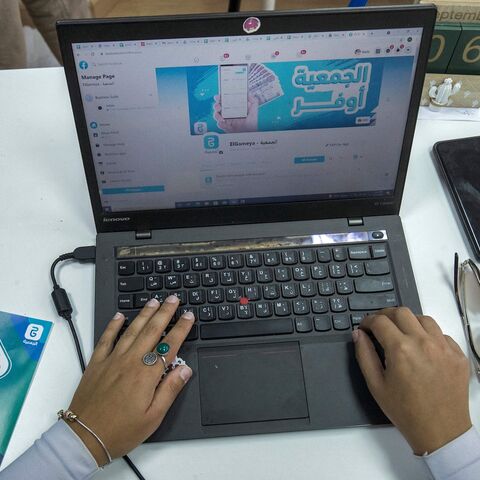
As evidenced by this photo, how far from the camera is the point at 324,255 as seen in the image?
0.75 metres

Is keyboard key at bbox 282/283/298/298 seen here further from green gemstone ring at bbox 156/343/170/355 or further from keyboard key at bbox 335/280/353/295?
green gemstone ring at bbox 156/343/170/355

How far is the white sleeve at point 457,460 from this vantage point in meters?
0.58

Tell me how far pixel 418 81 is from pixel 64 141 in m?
0.61

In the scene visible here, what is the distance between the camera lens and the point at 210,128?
69cm

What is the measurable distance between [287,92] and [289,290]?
26 centimetres

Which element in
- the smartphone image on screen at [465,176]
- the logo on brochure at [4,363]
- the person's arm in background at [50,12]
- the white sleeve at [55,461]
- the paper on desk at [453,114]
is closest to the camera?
the white sleeve at [55,461]

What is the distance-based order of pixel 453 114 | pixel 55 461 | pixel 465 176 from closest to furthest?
1. pixel 55 461
2. pixel 465 176
3. pixel 453 114

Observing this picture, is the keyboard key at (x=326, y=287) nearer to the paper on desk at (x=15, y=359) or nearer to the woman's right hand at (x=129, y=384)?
the woman's right hand at (x=129, y=384)

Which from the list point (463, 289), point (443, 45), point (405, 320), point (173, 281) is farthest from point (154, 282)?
point (443, 45)

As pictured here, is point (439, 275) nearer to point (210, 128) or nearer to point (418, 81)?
point (418, 81)

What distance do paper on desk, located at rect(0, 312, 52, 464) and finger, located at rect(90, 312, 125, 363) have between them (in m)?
0.09

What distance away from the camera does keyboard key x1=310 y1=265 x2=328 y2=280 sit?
0.73 meters

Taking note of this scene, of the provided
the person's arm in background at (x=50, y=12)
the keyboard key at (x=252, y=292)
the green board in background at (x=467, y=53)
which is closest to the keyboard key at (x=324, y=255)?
the keyboard key at (x=252, y=292)

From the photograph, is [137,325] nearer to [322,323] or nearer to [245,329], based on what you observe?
[245,329]
